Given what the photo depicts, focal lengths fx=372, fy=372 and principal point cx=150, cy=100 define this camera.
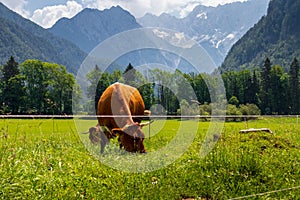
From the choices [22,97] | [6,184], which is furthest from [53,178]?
[22,97]

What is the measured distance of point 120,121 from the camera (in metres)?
11.1

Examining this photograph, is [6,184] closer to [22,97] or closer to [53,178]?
[53,178]

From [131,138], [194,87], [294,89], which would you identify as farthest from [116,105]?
[294,89]

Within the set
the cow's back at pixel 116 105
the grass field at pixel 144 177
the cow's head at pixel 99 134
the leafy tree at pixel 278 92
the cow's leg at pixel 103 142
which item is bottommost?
the grass field at pixel 144 177

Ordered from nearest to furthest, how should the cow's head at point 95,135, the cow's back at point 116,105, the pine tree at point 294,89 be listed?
the cow's head at point 95,135 < the cow's back at point 116,105 < the pine tree at point 294,89

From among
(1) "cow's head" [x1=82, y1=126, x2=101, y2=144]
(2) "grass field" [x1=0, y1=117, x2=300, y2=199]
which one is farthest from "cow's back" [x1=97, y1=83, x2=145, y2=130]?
(2) "grass field" [x1=0, y1=117, x2=300, y2=199]

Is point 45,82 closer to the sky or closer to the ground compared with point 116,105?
closer to the sky

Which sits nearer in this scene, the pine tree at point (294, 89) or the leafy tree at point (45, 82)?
the leafy tree at point (45, 82)

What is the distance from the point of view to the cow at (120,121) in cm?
995

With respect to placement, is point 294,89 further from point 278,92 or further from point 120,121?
point 120,121

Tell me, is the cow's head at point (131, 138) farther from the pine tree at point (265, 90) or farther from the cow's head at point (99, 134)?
the pine tree at point (265, 90)

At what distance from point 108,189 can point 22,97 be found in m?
57.2

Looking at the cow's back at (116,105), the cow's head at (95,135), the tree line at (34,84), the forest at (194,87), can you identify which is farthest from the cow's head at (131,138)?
the tree line at (34,84)

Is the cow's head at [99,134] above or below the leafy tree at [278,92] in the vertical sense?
Result: below
